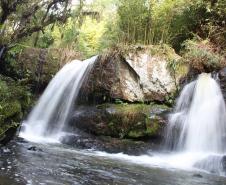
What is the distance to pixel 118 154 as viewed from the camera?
30.8ft

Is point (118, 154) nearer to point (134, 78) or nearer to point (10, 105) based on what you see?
point (134, 78)

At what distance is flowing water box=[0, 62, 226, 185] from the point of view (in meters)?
6.05

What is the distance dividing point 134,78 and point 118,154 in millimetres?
2715

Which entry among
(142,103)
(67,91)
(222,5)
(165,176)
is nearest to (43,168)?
(165,176)

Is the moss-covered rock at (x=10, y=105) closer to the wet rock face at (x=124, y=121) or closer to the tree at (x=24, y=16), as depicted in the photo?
the tree at (x=24, y=16)

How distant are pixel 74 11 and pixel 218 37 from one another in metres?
5.10

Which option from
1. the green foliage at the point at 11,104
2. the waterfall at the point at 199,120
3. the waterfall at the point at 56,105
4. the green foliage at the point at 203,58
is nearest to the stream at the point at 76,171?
the green foliage at the point at 11,104

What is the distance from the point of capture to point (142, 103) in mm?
11086

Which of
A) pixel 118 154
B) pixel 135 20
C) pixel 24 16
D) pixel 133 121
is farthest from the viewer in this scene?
pixel 135 20

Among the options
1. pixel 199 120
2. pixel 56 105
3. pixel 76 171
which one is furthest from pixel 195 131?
pixel 56 105

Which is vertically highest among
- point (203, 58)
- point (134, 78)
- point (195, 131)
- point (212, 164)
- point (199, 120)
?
point (203, 58)

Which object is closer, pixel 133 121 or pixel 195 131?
pixel 195 131

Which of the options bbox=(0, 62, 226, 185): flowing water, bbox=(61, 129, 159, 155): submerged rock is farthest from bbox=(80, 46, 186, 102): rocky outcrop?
bbox=(61, 129, 159, 155): submerged rock

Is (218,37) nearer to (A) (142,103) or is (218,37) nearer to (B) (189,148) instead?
(A) (142,103)
